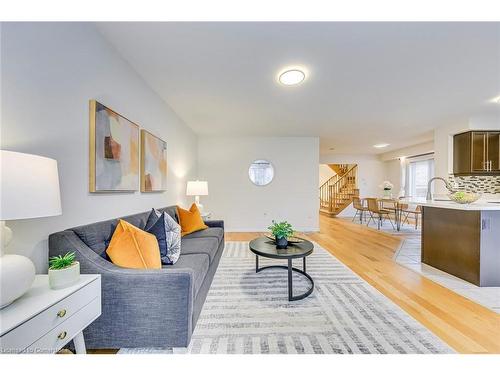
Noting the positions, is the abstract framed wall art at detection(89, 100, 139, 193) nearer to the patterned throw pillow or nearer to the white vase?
the patterned throw pillow

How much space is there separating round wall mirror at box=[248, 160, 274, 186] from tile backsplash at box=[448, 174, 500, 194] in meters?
3.70

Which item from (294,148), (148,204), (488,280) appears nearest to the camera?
(488,280)

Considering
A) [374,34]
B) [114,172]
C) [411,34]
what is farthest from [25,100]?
[411,34]

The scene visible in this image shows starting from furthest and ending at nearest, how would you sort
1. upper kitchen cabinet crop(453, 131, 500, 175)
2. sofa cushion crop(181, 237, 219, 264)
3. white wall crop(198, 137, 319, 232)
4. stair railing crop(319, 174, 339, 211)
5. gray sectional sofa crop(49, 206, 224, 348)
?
stair railing crop(319, 174, 339, 211)
white wall crop(198, 137, 319, 232)
upper kitchen cabinet crop(453, 131, 500, 175)
sofa cushion crop(181, 237, 219, 264)
gray sectional sofa crop(49, 206, 224, 348)

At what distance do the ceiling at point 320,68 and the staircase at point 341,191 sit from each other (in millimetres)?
4292

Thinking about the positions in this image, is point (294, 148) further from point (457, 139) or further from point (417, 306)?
point (417, 306)

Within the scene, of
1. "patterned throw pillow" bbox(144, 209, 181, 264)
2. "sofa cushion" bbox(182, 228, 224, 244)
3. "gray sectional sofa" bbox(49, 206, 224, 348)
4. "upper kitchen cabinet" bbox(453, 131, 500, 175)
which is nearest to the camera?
"gray sectional sofa" bbox(49, 206, 224, 348)

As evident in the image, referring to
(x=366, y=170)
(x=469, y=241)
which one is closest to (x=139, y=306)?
(x=469, y=241)

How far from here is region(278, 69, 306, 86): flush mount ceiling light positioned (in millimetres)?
2326

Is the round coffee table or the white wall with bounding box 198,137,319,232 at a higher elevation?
the white wall with bounding box 198,137,319,232


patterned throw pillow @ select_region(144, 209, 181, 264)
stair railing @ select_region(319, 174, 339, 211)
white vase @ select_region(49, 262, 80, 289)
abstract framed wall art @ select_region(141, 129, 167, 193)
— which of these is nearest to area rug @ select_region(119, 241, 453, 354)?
patterned throw pillow @ select_region(144, 209, 181, 264)

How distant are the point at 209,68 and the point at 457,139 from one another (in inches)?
194

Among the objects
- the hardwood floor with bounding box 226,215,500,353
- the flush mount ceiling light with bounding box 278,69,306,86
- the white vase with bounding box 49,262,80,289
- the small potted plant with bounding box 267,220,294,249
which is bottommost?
the hardwood floor with bounding box 226,215,500,353
